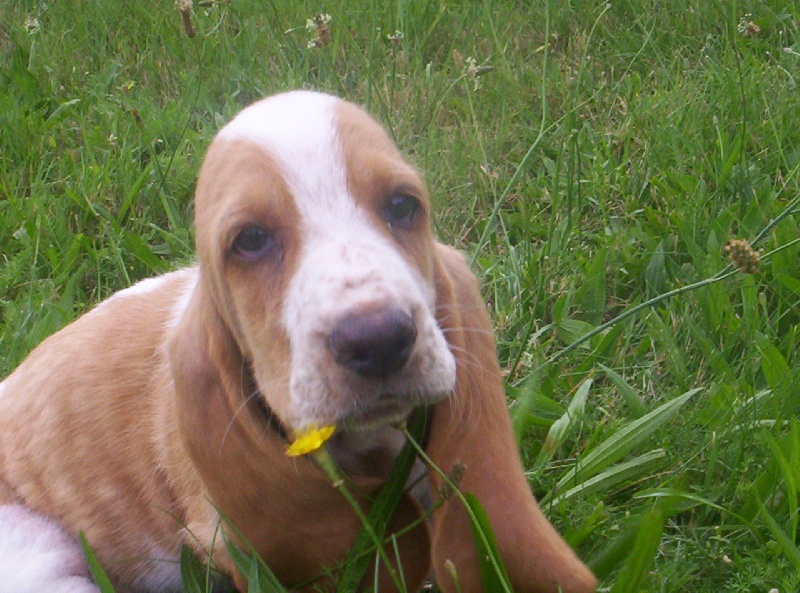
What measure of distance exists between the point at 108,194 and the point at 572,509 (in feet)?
8.11

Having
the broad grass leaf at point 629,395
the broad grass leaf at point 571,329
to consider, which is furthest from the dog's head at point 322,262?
the broad grass leaf at point 571,329

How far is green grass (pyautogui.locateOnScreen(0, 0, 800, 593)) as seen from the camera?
283cm

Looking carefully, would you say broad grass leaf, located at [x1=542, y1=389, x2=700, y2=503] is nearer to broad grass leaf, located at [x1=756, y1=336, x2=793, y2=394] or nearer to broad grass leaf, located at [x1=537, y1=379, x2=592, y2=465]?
broad grass leaf, located at [x1=537, y1=379, x2=592, y2=465]

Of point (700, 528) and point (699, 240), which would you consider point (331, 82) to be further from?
point (700, 528)

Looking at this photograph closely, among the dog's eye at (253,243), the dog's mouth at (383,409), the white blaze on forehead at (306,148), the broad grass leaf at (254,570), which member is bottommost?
the broad grass leaf at (254,570)

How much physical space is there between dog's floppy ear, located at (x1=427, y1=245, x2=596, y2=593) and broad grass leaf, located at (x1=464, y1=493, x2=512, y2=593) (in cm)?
3

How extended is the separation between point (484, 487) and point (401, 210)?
624 millimetres

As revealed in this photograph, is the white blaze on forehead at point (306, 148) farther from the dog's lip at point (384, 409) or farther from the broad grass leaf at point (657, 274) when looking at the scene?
the broad grass leaf at point (657, 274)

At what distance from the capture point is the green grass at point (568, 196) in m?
2.83

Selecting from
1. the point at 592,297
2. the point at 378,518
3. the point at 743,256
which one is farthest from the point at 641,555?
the point at 592,297

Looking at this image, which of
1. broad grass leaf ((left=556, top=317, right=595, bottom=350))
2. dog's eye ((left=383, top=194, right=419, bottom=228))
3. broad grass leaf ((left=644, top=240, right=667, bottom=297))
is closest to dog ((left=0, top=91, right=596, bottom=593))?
dog's eye ((left=383, top=194, right=419, bottom=228))

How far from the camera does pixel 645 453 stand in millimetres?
2936

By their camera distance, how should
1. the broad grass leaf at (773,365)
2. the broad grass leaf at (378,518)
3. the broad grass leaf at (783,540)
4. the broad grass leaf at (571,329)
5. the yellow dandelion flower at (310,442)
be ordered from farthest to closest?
the broad grass leaf at (571,329) → the broad grass leaf at (773,365) → the broad grass leaf at (783,540) → the broad grass leaf at (378,518) → the yellow dandelion flower at (310,442)

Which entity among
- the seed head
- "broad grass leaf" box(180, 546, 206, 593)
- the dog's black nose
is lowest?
"broad grass leaf" box(180, 546, 206, 593)
